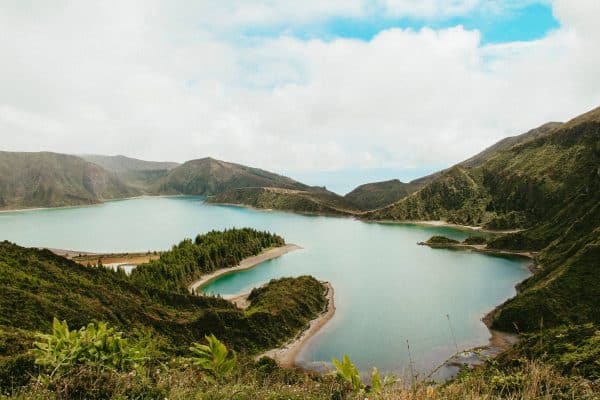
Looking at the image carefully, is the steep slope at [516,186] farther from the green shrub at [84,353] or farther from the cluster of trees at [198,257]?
the green shrub at [84,353]

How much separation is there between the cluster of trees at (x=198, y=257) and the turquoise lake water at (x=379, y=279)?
5.43 m

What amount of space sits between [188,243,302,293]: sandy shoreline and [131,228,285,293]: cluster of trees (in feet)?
3.78

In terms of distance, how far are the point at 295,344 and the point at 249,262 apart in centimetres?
4900

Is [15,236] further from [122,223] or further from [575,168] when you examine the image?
[575,168]

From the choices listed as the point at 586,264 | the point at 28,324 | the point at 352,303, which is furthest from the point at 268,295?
the point at 586,264

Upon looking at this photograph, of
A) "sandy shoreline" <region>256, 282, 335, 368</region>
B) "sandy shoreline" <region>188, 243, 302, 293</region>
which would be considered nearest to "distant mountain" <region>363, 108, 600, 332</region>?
"sandy shoreline" <region>256, 282, 335, 368</region>

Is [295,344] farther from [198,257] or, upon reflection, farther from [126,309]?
[198,257]

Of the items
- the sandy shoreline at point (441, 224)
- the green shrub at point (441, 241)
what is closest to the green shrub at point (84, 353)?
the green shrub at point (441, 241)

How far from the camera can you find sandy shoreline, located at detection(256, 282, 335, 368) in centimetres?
3812

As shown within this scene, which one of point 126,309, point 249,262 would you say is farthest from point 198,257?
point 126,309

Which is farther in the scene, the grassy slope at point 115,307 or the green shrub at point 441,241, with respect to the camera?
the green shrub at point 441,241

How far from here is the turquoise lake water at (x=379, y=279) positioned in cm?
4259

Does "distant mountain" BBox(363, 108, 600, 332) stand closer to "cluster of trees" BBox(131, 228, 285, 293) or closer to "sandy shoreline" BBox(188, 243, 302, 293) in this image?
"cluster of trees" BBox(131, 228, 285, 293)

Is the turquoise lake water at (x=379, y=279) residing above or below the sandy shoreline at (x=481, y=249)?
below
